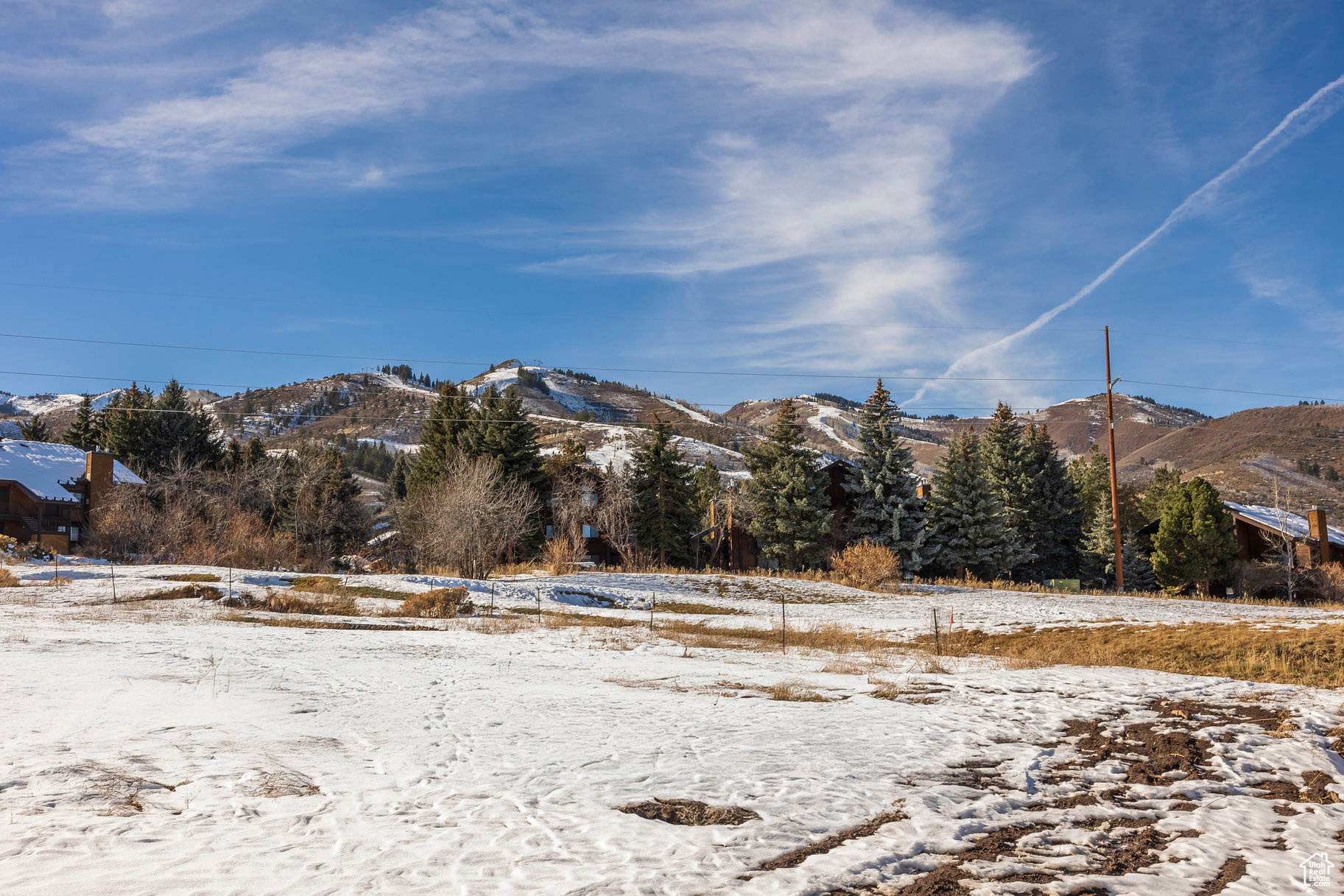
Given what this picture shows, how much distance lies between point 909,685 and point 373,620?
49.5 feet

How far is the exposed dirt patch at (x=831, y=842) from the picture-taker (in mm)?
5516

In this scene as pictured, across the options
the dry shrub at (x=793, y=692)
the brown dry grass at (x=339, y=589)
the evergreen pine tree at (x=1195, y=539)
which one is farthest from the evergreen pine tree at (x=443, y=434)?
the evergreen pine tree at (x=1195, y=539)

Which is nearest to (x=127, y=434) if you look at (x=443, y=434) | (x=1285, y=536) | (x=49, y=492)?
(x=49, y=492)

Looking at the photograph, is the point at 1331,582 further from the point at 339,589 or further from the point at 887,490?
the point at 339,589

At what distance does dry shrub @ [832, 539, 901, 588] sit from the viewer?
110 feet

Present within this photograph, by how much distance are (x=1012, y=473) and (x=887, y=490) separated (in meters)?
11.1

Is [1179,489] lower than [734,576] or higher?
higher

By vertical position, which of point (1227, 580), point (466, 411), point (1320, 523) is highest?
point (466, 411)

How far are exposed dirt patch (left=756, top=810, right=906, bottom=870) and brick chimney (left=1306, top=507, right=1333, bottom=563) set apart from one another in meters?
52.9

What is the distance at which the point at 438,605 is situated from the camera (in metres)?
23.5

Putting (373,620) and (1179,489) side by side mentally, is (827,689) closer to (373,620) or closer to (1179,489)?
(373,620)

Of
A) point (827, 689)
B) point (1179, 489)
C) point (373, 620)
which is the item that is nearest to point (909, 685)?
point (827, 689)

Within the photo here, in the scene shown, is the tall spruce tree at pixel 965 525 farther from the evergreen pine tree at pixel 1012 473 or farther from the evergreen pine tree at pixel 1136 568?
the evergreen pine tree at pixel 1136 568

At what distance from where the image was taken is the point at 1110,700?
1134 centimetres
